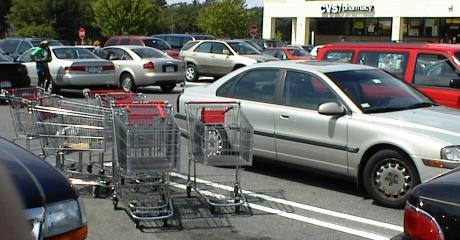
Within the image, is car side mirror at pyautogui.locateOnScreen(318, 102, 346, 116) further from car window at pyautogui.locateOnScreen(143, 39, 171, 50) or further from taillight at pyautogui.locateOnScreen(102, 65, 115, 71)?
car window at pyautogui.locateOnScreen(143, 39, 171, 50)

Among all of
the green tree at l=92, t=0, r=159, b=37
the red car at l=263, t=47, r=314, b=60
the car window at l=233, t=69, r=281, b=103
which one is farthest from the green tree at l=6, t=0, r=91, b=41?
the car window at l=233, t=69, r=281, b=103

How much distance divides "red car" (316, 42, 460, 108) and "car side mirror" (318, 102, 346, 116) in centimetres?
266

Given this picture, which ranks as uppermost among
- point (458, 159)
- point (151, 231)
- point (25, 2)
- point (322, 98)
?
point (25, 2)

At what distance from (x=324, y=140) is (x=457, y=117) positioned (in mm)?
1452

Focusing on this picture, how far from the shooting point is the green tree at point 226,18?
165ft

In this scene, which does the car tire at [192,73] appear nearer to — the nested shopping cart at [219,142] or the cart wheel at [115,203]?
the nested shopping cart at [219,142]

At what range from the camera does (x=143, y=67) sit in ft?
58.4

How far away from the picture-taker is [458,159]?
233 inches

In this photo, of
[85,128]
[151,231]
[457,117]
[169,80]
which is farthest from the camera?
[169,80]

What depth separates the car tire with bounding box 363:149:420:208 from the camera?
20.4 feet

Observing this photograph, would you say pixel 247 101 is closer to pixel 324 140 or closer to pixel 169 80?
pixel 324 140

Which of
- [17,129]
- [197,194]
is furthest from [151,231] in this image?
[17,129]

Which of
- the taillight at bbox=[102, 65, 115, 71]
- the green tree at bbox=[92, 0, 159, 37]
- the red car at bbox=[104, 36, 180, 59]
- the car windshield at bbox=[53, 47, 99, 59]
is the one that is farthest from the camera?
the green tree at bbox=[92, 0, 159, 37]

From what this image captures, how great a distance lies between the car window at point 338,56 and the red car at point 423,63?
0.02 metres
